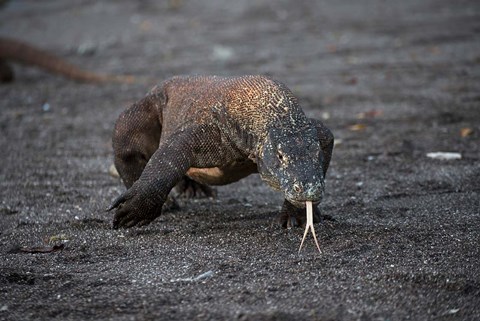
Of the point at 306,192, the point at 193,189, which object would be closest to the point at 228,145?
the point at 306,192

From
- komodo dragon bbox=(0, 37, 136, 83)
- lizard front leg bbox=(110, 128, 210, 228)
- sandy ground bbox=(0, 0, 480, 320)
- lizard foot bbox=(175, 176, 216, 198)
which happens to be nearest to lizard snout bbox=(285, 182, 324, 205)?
sandy ground bbox=(0, 0, 480, 320)

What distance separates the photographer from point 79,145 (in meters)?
7.74

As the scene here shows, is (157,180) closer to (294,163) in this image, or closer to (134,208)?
(134,208)

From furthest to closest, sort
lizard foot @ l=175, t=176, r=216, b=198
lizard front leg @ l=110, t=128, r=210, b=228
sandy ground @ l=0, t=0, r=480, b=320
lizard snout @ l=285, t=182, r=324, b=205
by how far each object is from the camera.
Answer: lizard foot @ l=175, t=176, r=216, b=198, lizard front leg @ l=110, t=128, r=210, b=228, lizard snout @ l=285, t=182, r=324, b=205, sandy ground @ l=0, t=0, r=480, b=320

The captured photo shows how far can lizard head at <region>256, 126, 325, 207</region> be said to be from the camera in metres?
4.19

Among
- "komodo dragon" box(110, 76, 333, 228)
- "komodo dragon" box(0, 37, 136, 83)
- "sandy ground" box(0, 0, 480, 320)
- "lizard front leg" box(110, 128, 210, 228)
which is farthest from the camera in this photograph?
"komodo dragon" box(0, 37, 136, 83)

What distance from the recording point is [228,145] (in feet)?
15.9

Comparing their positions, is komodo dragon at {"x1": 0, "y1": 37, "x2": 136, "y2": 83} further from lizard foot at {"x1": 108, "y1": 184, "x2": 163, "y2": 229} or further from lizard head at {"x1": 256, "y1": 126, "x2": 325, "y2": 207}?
lizard head at {"x1": 256, "y1": 126, "x2": 325, "y2": 207}

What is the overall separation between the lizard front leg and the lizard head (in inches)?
18.3

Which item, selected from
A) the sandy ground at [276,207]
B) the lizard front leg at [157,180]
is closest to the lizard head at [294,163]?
the sandy ground at [276,207]

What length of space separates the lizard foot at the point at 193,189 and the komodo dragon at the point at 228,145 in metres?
0.61

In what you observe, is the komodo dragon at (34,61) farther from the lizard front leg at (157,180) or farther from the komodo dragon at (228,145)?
the lizard front leg at (157,180)

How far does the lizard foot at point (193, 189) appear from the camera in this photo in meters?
6.03

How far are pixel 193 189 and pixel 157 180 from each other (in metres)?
1.26
